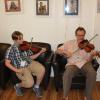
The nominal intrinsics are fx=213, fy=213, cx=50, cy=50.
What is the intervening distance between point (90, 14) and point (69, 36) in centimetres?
58

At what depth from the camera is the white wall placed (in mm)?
4098

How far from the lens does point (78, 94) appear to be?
361 cm

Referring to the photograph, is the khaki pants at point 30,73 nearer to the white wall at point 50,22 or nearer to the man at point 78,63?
the man at point 78,63

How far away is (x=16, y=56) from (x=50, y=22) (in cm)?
120

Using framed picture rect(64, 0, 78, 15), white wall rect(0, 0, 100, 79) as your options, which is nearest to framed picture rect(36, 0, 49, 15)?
white wall rect(0, 0, 100, 79)

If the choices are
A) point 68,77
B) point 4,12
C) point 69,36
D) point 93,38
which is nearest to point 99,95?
point 68,77

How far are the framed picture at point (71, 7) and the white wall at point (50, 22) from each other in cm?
8

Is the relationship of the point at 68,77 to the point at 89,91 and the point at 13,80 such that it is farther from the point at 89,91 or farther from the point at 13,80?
the point at 13,80

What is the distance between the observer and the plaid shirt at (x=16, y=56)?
332 centimetres

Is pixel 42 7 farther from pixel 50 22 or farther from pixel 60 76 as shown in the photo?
pixel 60 76

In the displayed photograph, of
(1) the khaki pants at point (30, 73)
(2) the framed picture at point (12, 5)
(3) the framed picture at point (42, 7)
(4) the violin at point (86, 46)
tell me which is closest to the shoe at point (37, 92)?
(1) the khaki pants at point (30, 73)

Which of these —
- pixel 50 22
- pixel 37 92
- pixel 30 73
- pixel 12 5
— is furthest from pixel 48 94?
pixel 12 5

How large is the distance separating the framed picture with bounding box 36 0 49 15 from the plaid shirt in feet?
3.38

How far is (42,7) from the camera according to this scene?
4.16m
